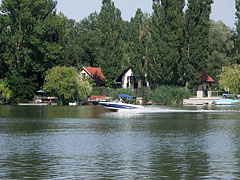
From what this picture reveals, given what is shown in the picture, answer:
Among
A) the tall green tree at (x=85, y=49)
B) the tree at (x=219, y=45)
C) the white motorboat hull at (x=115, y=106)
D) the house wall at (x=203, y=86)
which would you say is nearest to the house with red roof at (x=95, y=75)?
the tall green tree at (x=85, y=49)

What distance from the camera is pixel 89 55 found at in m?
160

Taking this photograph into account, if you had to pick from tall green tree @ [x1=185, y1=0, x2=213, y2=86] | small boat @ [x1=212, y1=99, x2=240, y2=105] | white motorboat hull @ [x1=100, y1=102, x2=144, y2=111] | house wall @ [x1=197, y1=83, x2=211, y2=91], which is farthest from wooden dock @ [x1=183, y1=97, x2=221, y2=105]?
white motorboat hull @ [x1=100, y1=102, x2=144, y2=111]

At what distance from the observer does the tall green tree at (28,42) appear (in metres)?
107

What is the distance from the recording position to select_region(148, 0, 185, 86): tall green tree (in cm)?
11038

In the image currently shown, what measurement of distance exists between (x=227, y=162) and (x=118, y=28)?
102 metres

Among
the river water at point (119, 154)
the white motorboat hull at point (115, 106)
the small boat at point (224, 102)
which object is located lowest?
the river water at point (119, 154)

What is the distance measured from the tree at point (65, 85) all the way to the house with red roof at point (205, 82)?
41203 millimetres

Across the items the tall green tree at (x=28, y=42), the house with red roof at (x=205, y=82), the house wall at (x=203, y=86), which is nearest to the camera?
the tall green tree at (x=28, y=42)

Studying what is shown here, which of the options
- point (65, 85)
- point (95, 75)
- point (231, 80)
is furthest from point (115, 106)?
point (95, 75)

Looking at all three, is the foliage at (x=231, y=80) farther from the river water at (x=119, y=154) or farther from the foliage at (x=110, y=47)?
the river water at (x=119, y=154)

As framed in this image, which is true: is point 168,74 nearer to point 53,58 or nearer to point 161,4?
point 161,4

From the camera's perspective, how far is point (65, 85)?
103m

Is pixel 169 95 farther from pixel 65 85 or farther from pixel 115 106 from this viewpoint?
pixel 115 106

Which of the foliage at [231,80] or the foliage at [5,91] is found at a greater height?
the foliage at [231,80]
